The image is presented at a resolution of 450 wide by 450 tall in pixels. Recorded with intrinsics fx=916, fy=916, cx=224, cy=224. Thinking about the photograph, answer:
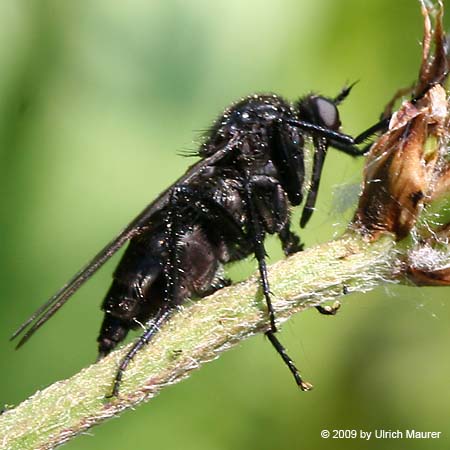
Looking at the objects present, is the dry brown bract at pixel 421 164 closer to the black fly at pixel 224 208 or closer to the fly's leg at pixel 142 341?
the fly's leg at pixel 142 341

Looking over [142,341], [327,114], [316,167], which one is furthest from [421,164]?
[327,114]

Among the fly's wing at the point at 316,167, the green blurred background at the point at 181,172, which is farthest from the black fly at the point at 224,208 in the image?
the green blurred background at the point at 181,172

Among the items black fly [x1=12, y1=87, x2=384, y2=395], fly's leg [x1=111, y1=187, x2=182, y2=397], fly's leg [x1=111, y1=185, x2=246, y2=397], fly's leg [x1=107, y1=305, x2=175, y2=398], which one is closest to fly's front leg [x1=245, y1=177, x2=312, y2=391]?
black fly [x1=12, y1=87, x2=384, y2=395]

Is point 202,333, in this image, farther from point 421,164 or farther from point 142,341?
point 421,164

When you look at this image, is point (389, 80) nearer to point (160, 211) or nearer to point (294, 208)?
point (294, 208)

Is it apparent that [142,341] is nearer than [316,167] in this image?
Yes

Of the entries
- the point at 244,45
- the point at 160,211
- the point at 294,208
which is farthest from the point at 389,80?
the point at 160,211

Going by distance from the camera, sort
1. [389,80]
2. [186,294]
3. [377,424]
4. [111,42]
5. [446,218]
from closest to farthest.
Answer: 1. [446,218]
2. [186,294]
3. [377,424]
4. [389,80]
5. [111,42]
